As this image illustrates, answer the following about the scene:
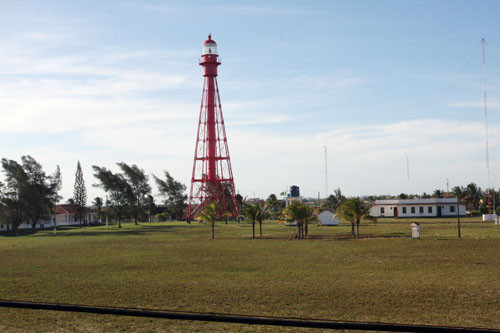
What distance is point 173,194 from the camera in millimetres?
122438

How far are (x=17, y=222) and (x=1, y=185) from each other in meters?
7.19

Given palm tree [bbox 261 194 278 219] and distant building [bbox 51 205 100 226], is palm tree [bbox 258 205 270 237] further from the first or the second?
distant building [bbox 51 205 100 226]

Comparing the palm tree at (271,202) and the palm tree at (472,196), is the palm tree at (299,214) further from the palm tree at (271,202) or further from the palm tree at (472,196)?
the palm tree at (472,196)

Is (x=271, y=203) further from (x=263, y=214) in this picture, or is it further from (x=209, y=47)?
(x=209, y=47)

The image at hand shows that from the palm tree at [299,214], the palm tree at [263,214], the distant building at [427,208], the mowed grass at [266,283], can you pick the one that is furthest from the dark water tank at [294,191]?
the mowed grass at [266,283]

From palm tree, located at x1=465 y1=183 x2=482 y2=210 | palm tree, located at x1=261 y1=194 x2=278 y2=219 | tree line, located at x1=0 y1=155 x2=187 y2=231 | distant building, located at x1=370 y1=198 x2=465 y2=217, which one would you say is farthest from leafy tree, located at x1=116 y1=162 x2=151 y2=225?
palm tree, located at x1=465 y1=183 x2=482 y2=210

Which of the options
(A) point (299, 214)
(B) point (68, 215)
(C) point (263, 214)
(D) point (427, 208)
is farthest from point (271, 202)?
(B) point (68, 215)

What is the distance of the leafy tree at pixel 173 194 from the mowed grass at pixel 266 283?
275ft

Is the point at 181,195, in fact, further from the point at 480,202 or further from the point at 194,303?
the point at 194,303

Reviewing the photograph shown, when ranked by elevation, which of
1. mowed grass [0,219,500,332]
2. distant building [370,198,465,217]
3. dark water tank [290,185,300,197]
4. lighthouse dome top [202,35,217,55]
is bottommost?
mowed grass [0,219,500,332]

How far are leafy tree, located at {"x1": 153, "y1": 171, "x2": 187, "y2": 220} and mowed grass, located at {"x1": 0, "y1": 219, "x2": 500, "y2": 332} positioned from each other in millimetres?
83688

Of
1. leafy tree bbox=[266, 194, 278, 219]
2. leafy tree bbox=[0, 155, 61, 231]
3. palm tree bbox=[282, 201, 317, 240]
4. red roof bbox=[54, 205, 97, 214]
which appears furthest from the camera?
red roof bbox=[54, 205, 97, 214]

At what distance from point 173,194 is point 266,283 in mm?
102475

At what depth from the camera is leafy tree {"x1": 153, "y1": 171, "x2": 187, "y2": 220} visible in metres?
121
